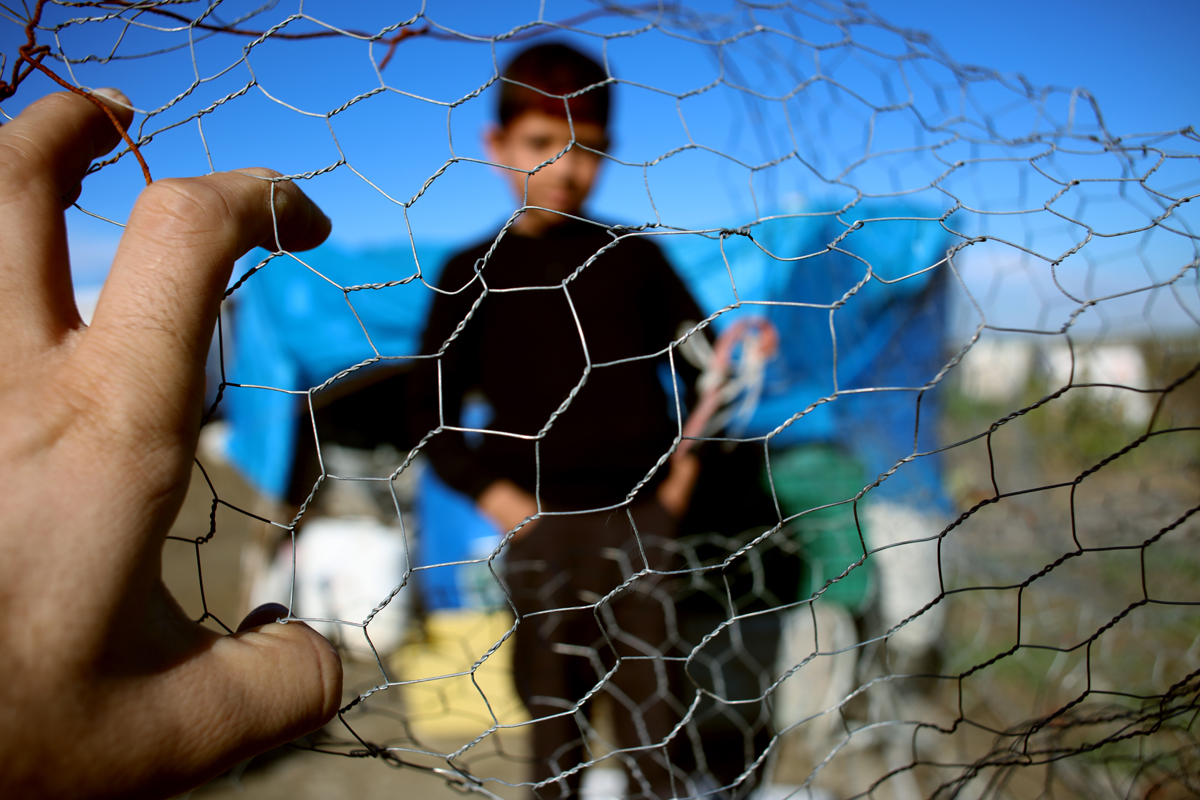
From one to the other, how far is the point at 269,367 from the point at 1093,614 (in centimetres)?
202

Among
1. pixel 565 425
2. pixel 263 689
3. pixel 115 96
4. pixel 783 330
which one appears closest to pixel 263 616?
pixel 263 689

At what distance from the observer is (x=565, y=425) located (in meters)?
0.90

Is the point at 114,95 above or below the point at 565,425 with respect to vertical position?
below

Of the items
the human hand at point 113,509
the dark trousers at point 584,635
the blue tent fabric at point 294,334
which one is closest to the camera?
the human hand at point 113,509

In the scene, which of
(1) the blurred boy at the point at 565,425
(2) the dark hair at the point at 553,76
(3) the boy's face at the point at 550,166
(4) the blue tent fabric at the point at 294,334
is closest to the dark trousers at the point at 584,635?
(1) the blurred boy at the point at 565,425

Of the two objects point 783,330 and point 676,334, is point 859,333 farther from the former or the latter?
point 676,334

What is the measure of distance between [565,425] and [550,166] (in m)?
0.36

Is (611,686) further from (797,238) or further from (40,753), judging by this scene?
(797,238)

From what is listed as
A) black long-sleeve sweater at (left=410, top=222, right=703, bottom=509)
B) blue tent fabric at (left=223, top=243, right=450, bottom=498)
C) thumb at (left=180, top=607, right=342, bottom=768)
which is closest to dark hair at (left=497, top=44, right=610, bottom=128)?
black long-sleeve sweater at (left=410, top=222, right=703, bottom=509)

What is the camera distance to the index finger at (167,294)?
28cm

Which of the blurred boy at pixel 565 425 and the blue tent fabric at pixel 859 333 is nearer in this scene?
the blurred boy at pixel 565 425

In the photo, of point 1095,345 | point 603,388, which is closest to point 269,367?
point 603,388

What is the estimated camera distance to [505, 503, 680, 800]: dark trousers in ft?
2.81

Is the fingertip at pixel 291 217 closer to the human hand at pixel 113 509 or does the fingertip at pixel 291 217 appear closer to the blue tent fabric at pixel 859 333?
the human hand at pixel 113 509
